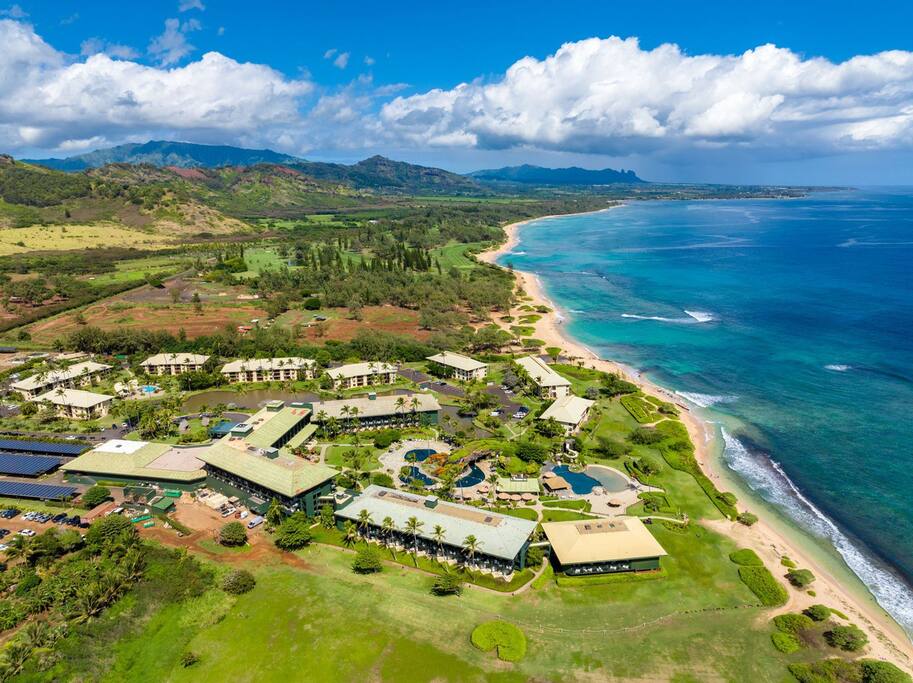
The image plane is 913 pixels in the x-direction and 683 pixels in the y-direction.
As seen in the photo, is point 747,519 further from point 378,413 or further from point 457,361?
point 457,361

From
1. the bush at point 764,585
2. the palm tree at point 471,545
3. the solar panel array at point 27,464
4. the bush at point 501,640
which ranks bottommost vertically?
the solar panel array at point 27,464

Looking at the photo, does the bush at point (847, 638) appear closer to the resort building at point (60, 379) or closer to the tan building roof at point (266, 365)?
the tan building roof at point (266, 365)

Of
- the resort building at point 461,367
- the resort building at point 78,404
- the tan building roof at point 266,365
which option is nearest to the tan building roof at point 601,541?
the resort building at point 461,367

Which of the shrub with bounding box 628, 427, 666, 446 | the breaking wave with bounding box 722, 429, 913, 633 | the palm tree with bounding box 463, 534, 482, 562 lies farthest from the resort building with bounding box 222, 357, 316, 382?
the breaking wave with bounding box 722, 429, 913, 633

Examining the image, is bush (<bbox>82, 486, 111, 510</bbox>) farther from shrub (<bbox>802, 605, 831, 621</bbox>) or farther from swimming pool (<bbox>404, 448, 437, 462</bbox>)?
shrub (<bbox>802, 605, 831, 621</bbox>)

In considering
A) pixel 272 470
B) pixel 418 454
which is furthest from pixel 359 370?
pixel 272 470

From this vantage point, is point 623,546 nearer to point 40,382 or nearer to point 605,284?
point 40,382

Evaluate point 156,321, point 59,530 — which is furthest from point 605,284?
point 59,530
